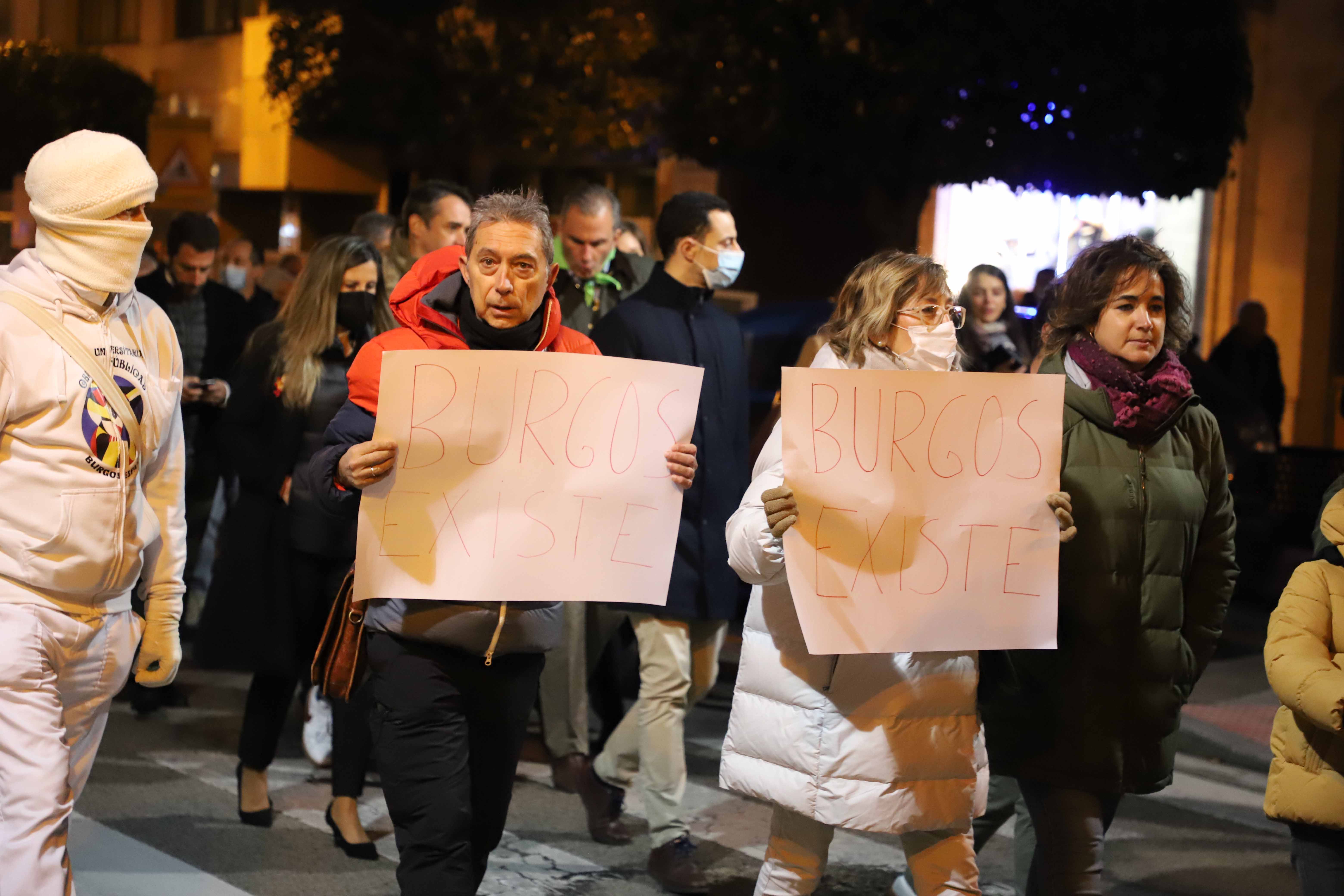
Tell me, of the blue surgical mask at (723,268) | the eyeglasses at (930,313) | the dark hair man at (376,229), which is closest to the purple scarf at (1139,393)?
the eyeglasses at (930,313)

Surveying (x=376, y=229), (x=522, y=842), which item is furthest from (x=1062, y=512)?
(x=376, y=229)

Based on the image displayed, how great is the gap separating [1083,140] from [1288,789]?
29.2 ft

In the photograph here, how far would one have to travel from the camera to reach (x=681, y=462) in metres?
3.81

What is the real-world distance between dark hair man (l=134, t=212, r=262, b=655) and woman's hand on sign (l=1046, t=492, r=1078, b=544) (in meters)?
4.85

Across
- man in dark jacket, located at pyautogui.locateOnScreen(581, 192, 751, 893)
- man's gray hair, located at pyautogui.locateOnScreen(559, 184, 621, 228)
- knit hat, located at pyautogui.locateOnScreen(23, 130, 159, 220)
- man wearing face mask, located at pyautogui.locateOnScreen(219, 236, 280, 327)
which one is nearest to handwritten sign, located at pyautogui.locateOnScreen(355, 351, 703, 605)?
knit hat, located at pyautogui.locateOnScreen(23, 130, 159, 220)

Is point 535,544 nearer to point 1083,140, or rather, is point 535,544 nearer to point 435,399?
point 435,399

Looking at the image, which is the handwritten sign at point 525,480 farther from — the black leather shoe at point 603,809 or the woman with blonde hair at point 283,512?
the black leather shoe at point 603,809

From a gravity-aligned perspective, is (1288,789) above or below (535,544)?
below

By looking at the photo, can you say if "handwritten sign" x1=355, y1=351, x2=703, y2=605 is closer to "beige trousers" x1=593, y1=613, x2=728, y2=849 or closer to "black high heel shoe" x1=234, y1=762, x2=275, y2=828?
"beige trousers" x1=593, y1=613, x2=728, y2=849

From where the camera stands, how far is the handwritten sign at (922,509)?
3.59 m

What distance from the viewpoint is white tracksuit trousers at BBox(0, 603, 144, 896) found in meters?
3.33

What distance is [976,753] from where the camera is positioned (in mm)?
3848

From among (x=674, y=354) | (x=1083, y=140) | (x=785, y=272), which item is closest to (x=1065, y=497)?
(x=674, y=354)

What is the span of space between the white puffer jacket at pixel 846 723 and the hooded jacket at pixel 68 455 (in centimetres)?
150
